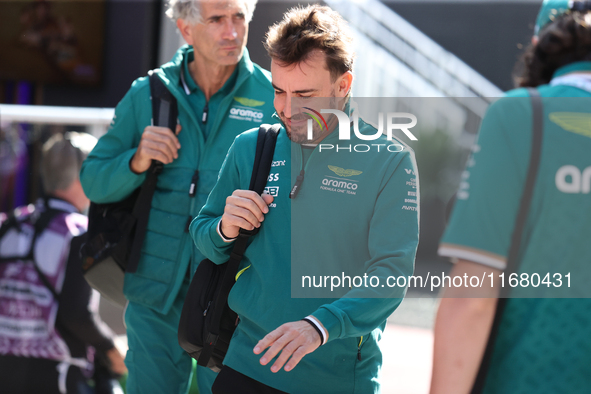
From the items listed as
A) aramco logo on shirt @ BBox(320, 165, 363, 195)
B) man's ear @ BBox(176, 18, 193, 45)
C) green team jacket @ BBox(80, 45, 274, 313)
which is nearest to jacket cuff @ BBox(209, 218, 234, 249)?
aramco logo on shirt @ BBox(320, 165, 363, 195)

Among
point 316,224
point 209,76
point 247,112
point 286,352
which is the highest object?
point 209,76

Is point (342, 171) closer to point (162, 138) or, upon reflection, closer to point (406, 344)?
point (162, 138)

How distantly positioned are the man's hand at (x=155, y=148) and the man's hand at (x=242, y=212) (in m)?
0.79

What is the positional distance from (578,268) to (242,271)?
1010 mm

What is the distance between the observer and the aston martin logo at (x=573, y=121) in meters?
1.39

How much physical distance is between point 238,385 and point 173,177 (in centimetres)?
114

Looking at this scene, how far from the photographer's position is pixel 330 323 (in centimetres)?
174

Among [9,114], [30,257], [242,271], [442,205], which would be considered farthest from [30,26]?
[242,271]

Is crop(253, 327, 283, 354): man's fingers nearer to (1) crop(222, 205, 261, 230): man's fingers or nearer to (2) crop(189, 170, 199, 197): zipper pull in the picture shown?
(1) crop(222, 205, 261, 230): man's fingers

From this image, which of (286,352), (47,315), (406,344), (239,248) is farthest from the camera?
(406,344)

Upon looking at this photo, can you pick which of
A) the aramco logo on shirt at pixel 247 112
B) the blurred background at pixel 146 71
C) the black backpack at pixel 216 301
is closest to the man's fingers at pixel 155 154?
the aramco logo on shirt at pixel 247 112

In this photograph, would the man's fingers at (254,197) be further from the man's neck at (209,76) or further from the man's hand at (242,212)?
the man's neck at (209,76)

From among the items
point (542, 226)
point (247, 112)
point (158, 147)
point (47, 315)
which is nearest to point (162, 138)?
point (158, 147)

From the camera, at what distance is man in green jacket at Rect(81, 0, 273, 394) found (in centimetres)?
276
